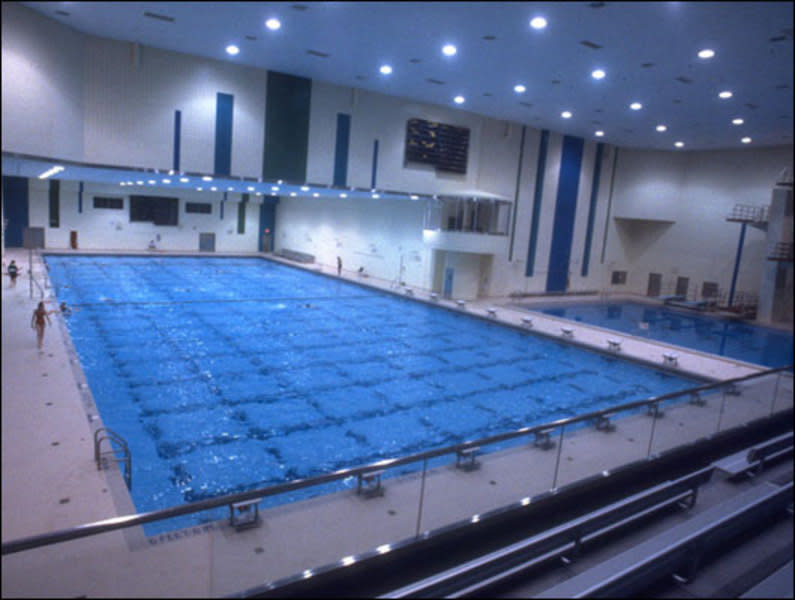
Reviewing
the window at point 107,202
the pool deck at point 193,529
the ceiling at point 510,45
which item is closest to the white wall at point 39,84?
the ceiling at point 510,45

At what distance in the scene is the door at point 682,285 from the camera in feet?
80.7

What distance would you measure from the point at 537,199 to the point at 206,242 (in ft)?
54.9

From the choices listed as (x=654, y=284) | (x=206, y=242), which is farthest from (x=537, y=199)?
(x=206, y=242)

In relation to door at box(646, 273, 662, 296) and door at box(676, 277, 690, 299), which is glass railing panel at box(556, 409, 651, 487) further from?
door at box(646, 273, 662, 296)

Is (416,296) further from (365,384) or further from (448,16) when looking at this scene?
(448,16)

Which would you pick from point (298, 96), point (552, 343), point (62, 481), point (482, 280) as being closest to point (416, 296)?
point (482, 280)

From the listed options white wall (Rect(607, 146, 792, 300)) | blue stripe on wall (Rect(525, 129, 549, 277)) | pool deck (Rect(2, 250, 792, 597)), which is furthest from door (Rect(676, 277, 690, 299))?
pool deck (Rect(2, 250, 792, 597))

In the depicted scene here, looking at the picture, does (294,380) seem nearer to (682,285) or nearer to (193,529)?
(193,529)

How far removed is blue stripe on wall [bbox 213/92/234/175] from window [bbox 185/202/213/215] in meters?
15.0

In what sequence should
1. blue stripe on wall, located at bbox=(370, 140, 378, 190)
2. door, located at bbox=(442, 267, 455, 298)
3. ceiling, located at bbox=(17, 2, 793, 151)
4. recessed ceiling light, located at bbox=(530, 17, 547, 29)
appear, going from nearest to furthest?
ceiling, located at bbox=(17, 2, 793, 151) → recessed ceiling light, located at bbox=(530, 17, 547, 29) → blue stripe on wall, located at bbox=(370, 140, 378, 190) → door, located at bbox=(442, 267, 455, 298)

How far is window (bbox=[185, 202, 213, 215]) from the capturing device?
27.1 m

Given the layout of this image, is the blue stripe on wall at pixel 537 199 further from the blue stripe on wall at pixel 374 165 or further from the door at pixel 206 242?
the door at pixel 206 242

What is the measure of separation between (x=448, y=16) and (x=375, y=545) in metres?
8.16

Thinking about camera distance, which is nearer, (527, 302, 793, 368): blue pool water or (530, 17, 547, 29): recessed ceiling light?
(530, 17, 547, 29): recessed ceiling light
